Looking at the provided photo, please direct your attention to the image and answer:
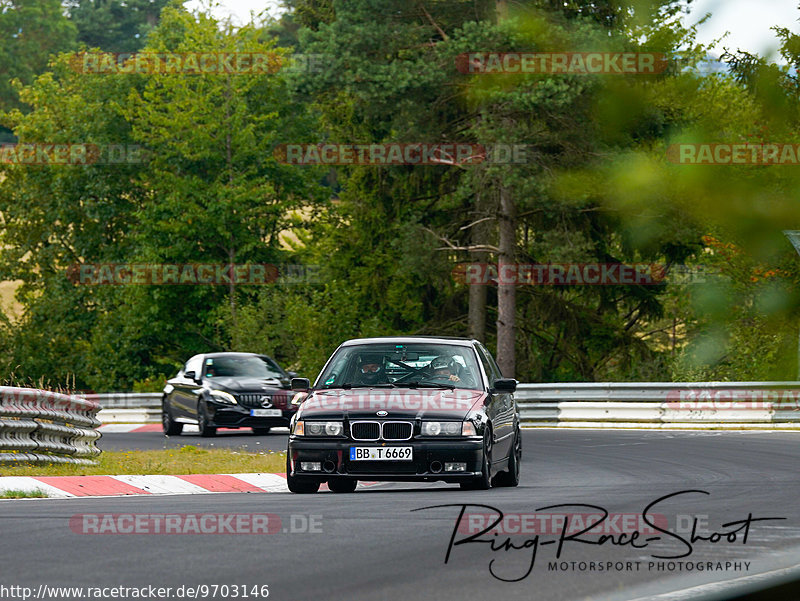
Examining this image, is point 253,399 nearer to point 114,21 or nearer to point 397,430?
point 397,430

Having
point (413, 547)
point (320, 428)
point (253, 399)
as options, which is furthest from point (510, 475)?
point (253, 399)

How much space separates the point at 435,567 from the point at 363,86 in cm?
2976

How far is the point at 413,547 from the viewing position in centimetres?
830

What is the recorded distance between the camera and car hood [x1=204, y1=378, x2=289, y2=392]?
82.9ft

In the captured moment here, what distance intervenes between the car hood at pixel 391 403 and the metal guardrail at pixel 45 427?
350cm

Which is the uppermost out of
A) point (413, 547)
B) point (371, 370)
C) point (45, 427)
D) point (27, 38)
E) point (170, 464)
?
point (27, 38)

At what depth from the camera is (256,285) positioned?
4788cm

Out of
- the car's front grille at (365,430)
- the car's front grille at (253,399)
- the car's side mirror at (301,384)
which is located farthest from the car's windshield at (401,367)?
the car's front grille at (253,399)

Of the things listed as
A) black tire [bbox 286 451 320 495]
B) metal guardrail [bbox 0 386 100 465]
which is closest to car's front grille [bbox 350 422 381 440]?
black tire [bbox 286 451 320 495]

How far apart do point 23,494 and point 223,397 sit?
1258cm

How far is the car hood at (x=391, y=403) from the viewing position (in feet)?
40.9

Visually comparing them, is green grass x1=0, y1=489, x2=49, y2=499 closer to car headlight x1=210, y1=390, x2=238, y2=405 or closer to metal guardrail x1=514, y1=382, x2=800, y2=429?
car headlight x1=210, y1=390, x2=238, y2=405

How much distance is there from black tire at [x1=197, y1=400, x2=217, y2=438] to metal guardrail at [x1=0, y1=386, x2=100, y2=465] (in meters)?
7.89

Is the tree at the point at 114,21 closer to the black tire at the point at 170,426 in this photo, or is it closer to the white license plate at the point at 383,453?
the black tire at the point at 170,426
